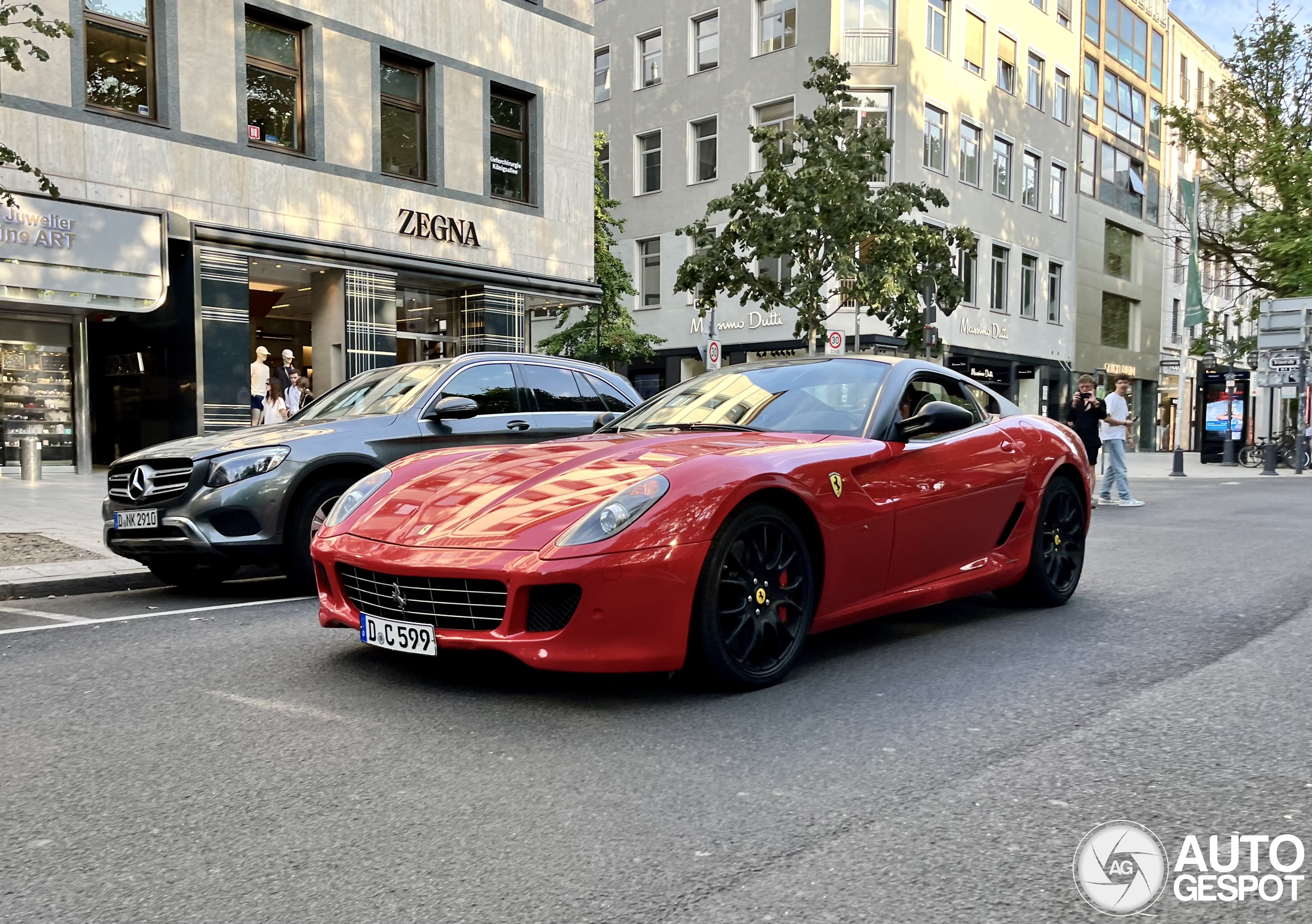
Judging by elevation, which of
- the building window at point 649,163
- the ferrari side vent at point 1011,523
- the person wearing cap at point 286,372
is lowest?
the ferrari side vent at point 1011,523

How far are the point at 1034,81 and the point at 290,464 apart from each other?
37.4 m

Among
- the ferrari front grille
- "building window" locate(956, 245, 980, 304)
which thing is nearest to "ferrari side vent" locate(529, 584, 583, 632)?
the ferrari front grille

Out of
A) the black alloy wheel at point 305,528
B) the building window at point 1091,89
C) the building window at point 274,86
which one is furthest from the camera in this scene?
the building window at point 1091,89

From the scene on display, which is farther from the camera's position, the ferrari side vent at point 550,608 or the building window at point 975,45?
the building window at point 975,45

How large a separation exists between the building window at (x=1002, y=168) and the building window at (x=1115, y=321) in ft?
29.9

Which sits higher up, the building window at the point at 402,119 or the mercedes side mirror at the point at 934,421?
the building window at the point at 402,119

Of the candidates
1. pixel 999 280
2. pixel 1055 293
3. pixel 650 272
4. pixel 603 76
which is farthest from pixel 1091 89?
pixel 650 272

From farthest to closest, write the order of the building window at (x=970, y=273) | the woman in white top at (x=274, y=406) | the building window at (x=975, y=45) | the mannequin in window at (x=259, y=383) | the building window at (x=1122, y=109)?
the building window at (x=1122, y=109), the building window at (x=970, y=273), the building window at (x=975, y=45), the mannequin in window at (x=259, y=383), the woman in white top at (x=274, y=406)

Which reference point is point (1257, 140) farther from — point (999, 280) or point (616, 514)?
point (616, 514)

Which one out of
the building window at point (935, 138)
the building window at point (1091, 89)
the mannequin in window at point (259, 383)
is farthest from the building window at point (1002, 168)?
the mannequin in window at point (259, 383)

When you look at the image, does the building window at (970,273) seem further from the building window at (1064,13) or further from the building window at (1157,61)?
the building window at (1157,61)

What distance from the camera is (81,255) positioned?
49.0 ft

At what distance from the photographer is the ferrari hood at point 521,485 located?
4062mm

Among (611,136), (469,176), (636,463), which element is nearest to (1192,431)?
(611,136)
